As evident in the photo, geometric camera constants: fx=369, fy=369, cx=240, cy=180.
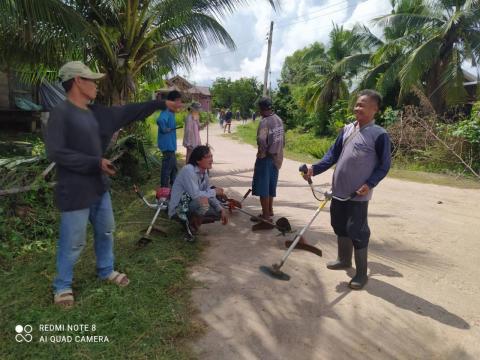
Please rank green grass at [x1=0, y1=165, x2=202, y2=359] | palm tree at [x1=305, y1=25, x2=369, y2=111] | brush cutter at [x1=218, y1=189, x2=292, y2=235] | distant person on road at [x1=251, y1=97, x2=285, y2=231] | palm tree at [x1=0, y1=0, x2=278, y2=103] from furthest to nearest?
palm tree at [x1=305, y1=25, x2=369, y2=111]
palm tree at [x1=0, y1=0, x2=278, y2=103]
distant person on road at [x1=251, y1=97, x2=285, y2=231]
brush cutter at [x1=218, y1=189, x2=292, y2=235]
green grass at [x1=0, y1=165, x2=202, y2=359]

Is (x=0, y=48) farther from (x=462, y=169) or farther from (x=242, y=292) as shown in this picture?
(x=462, y=169)

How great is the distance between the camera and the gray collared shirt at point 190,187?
3.99m

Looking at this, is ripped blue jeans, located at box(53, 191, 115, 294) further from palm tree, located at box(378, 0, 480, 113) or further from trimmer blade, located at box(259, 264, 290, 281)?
palm tree, located at box(378, 0, 480, 113)

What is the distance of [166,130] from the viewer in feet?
19.7

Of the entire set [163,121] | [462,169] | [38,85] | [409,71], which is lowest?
[462,169]

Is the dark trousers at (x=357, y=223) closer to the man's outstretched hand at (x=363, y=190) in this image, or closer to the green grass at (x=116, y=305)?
the man's outstretched hand at (x=363, y=190)

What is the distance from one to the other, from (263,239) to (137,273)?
1.68m

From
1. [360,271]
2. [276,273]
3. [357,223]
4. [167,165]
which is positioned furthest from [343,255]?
[167,165]

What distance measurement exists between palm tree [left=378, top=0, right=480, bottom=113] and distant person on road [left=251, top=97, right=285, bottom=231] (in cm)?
1166

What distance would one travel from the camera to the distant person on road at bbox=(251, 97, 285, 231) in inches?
181

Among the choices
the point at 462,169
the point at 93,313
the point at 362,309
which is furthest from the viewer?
the point at 462,169

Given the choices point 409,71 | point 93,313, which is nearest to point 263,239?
point 93,313

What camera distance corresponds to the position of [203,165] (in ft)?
13.6

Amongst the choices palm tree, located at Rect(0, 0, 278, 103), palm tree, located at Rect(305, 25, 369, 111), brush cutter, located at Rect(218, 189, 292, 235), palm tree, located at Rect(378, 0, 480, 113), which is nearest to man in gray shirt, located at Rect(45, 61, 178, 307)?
brush cutter, located at Rect(218, 189, 292, 235)
